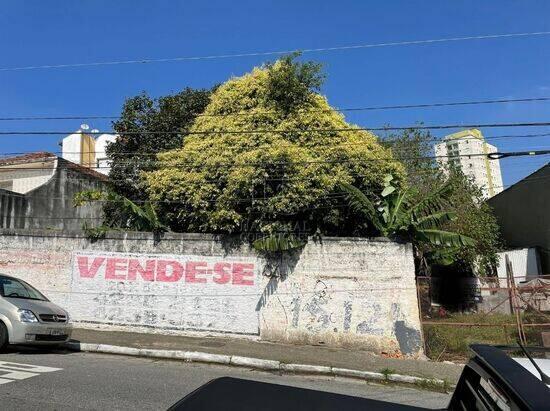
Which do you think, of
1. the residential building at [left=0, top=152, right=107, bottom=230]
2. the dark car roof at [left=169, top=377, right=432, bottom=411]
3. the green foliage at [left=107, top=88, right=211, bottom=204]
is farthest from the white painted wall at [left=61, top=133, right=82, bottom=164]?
the dark car roof at [left=169, top=377, right=432, bottom=411]

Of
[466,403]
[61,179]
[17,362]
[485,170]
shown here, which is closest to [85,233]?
[17,362]

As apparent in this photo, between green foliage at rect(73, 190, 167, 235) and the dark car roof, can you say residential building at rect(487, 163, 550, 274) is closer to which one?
green foliage at rect(73, 190, 167, 235)

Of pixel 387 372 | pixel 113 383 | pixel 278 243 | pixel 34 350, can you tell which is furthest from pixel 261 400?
pixel 278 243

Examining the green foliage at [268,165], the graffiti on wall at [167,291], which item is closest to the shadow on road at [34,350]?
the graffiti on wall at [167,291]

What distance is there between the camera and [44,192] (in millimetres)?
21328

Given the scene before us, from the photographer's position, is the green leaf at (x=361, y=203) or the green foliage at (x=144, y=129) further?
the green foliage at (x=144, y=129)

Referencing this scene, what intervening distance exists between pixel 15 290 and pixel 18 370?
3328 mm

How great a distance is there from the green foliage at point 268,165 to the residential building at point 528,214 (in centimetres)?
1374

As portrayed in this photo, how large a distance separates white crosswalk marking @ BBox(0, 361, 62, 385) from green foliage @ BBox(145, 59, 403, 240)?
6338 mm

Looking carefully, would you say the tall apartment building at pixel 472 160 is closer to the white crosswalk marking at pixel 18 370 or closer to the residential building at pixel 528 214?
the residential building at pixel 528 214

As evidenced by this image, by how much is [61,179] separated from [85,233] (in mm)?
8616

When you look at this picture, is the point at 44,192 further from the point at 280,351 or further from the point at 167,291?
the point at 280,351

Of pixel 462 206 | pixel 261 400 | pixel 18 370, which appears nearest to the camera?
pixel 261 400

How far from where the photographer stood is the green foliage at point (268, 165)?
13.8m
